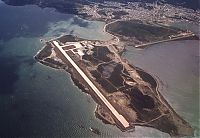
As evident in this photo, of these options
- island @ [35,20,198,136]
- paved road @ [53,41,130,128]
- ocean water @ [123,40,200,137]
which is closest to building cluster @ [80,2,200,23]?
island @ [35,20,198,136]

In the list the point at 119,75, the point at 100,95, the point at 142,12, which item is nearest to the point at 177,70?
the point at 119,75

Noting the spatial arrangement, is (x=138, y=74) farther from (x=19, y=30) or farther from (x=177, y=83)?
(x=19, y=30)

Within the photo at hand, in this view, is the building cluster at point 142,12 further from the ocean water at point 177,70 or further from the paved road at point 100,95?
the paved road at point 100,95

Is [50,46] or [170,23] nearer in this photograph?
[50,46]

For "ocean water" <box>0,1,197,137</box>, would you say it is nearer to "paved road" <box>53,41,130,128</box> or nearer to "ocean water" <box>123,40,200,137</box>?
"paved road" <box>53,41,130,128</box>

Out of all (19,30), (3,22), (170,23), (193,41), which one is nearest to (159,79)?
(193,41)

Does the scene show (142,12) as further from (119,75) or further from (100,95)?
(100,95)
